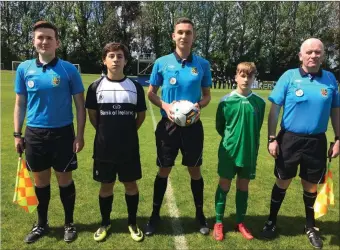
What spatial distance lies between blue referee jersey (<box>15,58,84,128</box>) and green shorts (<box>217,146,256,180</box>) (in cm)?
194

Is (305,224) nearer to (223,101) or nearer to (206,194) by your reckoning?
(206,194)

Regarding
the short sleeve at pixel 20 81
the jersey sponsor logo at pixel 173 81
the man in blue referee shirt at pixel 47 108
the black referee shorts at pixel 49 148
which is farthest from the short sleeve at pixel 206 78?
the short sleeve at pixel 20 81

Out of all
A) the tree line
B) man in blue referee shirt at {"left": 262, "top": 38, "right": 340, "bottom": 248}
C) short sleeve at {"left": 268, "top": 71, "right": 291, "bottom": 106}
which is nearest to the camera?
man in blue referee shirt at {"left": 262, "top": 38, "right": 340, "bottom": 248}


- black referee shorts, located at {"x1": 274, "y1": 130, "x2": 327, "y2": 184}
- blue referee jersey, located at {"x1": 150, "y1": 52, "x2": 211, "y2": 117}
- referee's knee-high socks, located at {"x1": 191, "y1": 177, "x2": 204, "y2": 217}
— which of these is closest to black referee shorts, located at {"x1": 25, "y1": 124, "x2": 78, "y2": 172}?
blue referee jersey, located at {"x1": 150, "y1": 52, "x2": 211, "y2": 117}

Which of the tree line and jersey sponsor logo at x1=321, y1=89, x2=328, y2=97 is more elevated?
the tree line

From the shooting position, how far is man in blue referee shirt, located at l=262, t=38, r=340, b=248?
3.80 metres

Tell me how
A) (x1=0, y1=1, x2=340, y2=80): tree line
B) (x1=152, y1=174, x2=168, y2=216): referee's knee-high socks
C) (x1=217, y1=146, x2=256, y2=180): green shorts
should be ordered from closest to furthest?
(x1=217, y1=146, x2=256, y2=180): green shorts
(x1=152, y1=174, x2=168, y2=216): referee's knee-high socks
(x1=0, y1=1, x2=340, y2=80): tree line

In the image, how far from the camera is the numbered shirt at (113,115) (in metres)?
3.71

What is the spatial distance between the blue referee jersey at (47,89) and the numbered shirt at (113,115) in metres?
0.27

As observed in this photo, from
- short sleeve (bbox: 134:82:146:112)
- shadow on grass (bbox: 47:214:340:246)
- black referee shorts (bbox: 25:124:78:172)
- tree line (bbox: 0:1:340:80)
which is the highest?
tree line (bbox: 0:1:340:80)

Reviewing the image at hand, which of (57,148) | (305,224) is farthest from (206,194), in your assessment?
(57,148)

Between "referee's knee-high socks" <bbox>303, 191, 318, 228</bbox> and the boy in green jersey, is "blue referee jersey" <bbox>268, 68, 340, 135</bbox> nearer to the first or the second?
the boy in green jersey

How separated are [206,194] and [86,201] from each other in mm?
1987

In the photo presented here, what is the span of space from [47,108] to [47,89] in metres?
0.22
